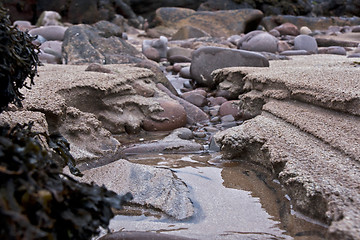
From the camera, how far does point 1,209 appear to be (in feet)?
2.56

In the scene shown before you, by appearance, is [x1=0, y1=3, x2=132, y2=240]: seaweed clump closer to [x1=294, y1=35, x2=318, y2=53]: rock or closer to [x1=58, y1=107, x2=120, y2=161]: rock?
[x1=58, y1=107, x2=120, y2=161]: rock

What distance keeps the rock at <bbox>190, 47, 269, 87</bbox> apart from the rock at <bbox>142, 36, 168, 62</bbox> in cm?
234

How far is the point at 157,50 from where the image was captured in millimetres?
8109

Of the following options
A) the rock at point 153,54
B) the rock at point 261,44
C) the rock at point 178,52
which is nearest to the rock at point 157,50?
the rock at point 153,54

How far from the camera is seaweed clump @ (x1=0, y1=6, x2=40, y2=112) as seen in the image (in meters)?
1.22

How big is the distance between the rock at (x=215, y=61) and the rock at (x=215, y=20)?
27.0 ft

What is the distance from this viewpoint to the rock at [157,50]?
7789 millimetres

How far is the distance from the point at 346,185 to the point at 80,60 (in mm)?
4706

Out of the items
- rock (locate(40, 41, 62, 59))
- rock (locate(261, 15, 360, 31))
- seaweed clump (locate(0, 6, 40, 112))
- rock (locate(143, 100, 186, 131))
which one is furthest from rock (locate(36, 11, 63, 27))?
seaweed clump (locate(0, 6, 40, 112))

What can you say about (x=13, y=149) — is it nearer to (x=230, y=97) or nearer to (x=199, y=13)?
(x=230, y=97)

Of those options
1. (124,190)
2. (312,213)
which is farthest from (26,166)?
(312,213)

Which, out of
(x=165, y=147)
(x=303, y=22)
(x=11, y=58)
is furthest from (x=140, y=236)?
(x=303, y=22)

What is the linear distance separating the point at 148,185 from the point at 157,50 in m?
6.36

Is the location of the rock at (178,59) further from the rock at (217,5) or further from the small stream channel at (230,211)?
the rock at (217,5)
